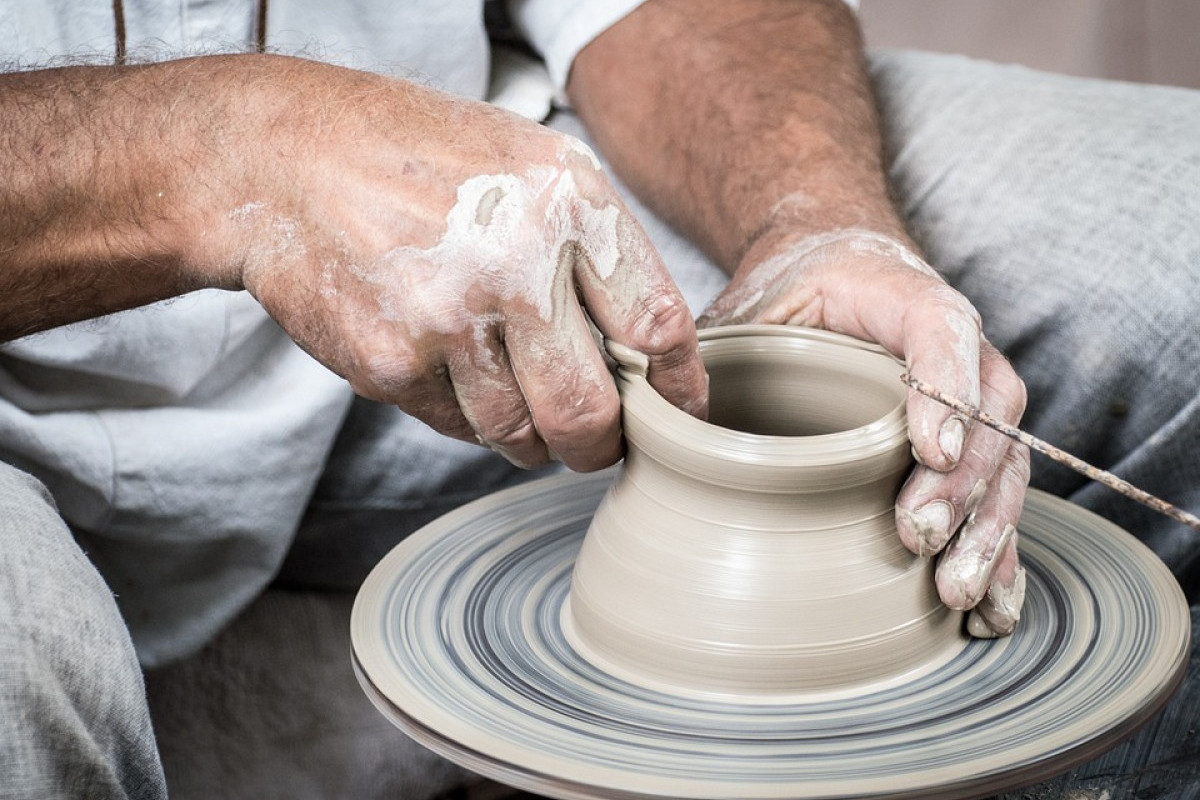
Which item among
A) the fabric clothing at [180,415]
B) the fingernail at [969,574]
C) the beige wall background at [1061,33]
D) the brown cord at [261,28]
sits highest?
the brown cord at [261,28]

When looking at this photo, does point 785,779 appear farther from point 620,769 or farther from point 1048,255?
point 1048,255

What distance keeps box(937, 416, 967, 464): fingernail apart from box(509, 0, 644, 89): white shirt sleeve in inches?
34.2

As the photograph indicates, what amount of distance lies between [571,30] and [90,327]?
73 cm

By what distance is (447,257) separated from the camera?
83 centimetres

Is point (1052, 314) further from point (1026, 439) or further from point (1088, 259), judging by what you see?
point (1026, 439)

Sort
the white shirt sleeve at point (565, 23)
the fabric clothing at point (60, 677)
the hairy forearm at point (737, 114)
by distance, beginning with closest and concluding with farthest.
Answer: the fabric clothing at point (60, 677), the hairy forearm at point (737, 114), the white shirt sleeve at point (565, 23)

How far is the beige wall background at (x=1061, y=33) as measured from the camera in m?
3.23

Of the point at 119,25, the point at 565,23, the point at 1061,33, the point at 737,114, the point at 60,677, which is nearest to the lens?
the point at 60,677

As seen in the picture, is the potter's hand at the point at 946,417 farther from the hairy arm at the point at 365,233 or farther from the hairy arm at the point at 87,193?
the hairy arm at the point at 87,193

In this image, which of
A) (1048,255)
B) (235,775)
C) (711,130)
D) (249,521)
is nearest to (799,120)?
(711,130)

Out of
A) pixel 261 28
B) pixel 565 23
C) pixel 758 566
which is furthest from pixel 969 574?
pixel 565 23

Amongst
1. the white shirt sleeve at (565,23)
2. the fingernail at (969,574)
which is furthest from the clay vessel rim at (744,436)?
the white shirt sleeve at (565,23)

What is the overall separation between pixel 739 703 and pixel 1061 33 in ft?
9.55

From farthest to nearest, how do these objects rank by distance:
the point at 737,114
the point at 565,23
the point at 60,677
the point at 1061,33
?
the point at 1061,33 < the point at 565,23 < the point at 737,114 < the point at 60,677
